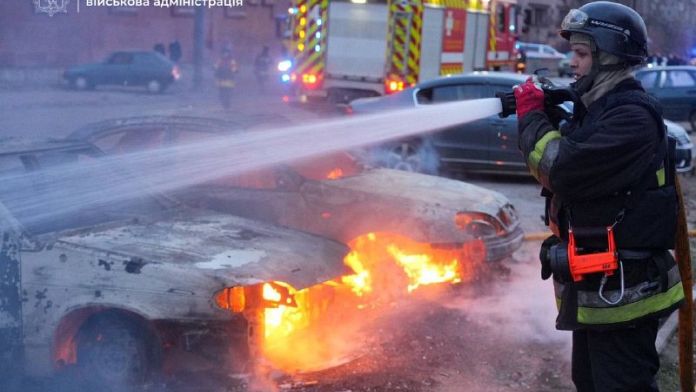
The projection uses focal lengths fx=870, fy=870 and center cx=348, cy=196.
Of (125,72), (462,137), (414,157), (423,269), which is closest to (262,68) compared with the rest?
(125,72)

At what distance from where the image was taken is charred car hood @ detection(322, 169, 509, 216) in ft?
21.9

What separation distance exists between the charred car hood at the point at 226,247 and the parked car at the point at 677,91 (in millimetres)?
15370

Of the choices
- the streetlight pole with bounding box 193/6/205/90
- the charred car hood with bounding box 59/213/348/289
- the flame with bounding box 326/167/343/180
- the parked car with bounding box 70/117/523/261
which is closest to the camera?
the charred car hood with bounding box 59/213/348/289

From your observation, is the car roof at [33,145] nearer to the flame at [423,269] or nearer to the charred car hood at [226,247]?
the charred car hood at [226,247]

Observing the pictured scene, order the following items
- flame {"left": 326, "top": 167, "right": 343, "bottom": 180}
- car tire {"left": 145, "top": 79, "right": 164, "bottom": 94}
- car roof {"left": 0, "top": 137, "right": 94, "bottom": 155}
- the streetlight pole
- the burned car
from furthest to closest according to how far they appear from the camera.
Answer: the streetlight pole < car tire {"left": 145, "top": 79, "right": 164, "bottom": 94} < flame {"left": 326, "top": 167, "right": 343, "bottom": 180} < car roof {"left": 0, "top": 137, "right": 94, "bottom": 155} < the burned car

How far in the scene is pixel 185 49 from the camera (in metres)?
33.9

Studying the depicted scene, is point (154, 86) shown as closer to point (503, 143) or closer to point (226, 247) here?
point (503, 143)

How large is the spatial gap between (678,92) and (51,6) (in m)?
18.0

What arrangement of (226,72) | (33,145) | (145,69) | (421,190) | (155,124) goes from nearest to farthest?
(33,145), (155,124), (421,190), (226,72), (145,69)

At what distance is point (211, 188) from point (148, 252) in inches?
73.3

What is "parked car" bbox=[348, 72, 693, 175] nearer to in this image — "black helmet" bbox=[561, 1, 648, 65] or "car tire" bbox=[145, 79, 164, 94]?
"black helmet" bbox=[561, 1, 648, 65]

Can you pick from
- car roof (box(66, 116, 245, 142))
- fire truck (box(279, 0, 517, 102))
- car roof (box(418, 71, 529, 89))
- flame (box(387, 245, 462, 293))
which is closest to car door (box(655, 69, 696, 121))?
fire truck (box(279, 0, 517, 102))

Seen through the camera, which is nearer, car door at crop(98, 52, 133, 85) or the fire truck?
the fire truck

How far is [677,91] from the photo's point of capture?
1916 centimetres
